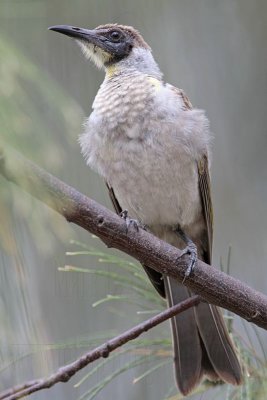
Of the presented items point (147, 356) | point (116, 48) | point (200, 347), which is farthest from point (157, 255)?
point (116, 48)

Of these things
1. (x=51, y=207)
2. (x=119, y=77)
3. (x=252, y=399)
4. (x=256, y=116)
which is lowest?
(x=252, y=399)

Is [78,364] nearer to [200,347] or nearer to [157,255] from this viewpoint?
[157,255]

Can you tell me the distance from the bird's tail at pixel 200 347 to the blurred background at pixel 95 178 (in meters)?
0.06

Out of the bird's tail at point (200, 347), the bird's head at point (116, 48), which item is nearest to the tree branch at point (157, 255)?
the bird's tail at point (200, 347)

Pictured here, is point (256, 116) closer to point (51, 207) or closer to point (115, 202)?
point (115, 202)

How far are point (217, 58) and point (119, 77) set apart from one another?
1.51 ft

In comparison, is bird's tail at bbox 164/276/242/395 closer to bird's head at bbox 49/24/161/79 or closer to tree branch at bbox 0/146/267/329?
tree branch at bbox 0/146/267/329

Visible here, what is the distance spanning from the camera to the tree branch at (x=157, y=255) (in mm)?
1749

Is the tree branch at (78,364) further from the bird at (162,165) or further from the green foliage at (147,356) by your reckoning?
the bird at (162,165)

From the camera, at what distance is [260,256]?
9.84ft

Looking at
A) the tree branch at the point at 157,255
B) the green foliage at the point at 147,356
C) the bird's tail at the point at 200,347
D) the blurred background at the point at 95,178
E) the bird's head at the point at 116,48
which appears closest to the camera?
the blurred background at the point at 95,178

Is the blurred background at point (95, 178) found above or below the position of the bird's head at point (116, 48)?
below

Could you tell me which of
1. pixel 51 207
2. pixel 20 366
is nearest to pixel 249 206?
pixel 20 366

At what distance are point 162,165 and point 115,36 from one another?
3.08 feet
